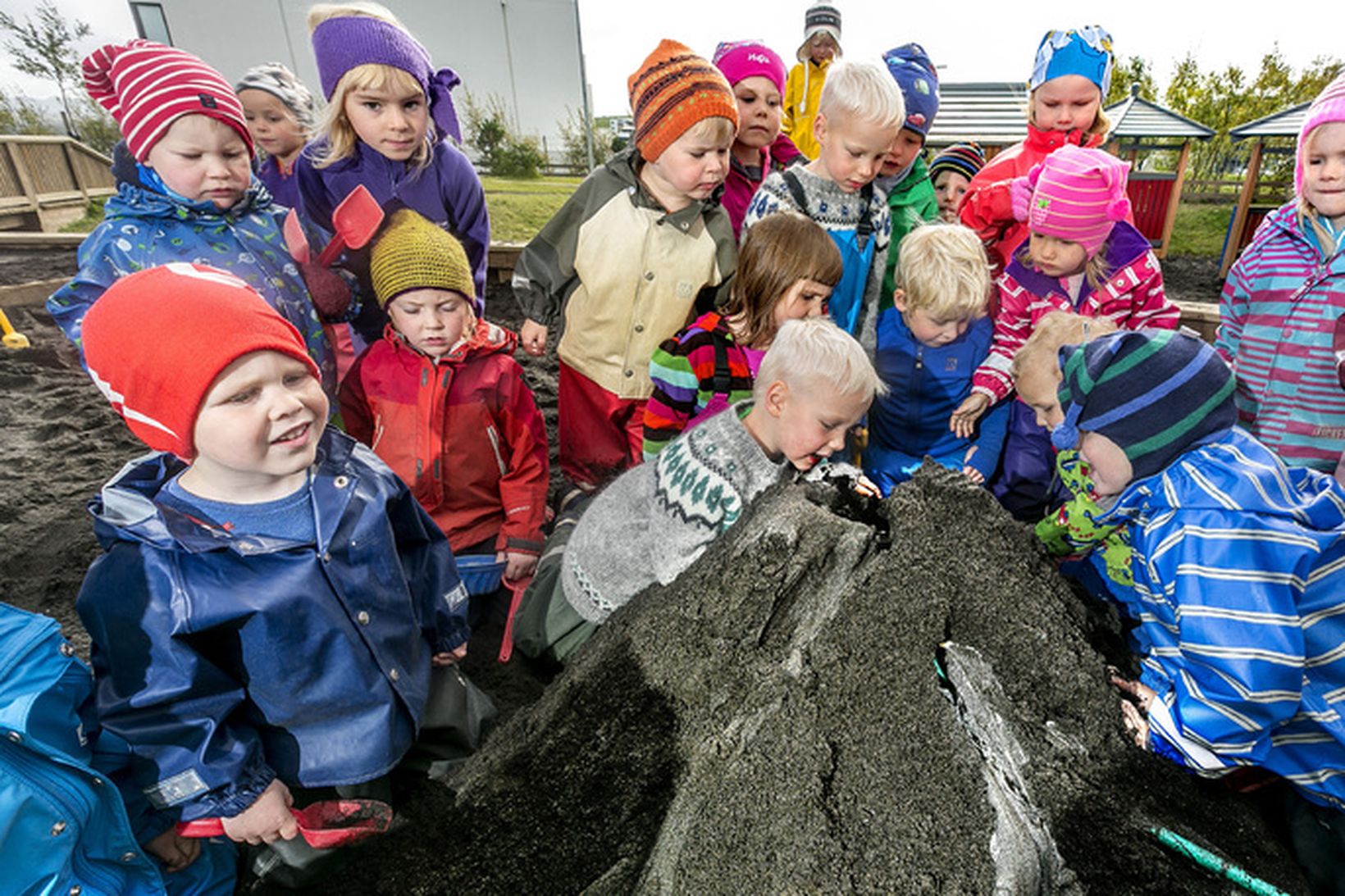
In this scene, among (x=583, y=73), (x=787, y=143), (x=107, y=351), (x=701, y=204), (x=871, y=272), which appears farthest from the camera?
(x=583, y=73)

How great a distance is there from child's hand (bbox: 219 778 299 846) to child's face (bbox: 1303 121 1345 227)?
358 centimetres

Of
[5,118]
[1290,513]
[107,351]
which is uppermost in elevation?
[5,118]

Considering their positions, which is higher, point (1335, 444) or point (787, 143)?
→ point (787, 143)


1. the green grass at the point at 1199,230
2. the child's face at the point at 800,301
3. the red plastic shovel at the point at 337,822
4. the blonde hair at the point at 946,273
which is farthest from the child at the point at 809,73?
the green grass at the point at 1199,230

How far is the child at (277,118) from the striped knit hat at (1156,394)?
3360 millimetres

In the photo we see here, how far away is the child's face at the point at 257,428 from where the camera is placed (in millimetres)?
1229

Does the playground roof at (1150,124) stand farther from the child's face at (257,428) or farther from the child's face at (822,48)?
the child's face at (257,428)

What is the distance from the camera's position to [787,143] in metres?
3.47

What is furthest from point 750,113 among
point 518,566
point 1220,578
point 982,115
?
point 982,115

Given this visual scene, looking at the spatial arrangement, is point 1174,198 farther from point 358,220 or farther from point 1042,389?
point 358,220

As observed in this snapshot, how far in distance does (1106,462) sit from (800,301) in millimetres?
1046

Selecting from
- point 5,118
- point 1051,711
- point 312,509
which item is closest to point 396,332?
point 312,509

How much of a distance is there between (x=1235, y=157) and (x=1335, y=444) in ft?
80.8

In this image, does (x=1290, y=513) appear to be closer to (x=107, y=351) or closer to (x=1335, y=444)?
(x=1335, y=444)
